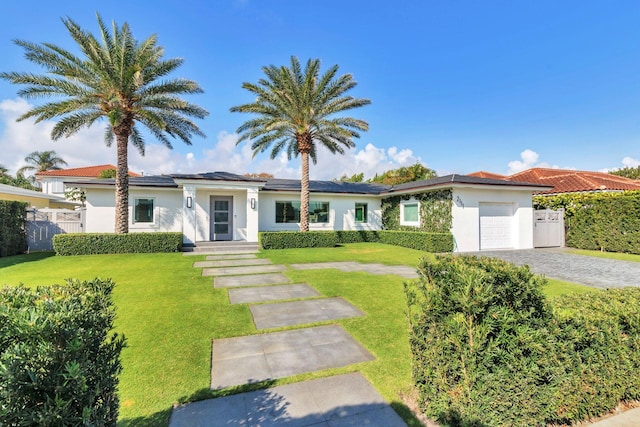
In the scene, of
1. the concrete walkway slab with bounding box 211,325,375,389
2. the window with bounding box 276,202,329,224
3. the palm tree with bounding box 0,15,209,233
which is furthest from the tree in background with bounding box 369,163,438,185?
the concrete walkway slab with bounding box 211,325,375,389

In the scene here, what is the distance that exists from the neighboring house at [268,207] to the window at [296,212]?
0.22 ft

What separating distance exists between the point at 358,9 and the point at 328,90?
4.34 meters

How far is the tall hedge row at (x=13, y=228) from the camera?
492 inches

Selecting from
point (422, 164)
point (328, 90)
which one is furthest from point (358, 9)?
point (422, 164)

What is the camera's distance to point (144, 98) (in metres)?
13.5

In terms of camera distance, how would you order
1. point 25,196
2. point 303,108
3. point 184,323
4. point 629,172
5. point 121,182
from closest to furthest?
point 184,323 → point 121,182 → point 303,108 → point 25,196 → point 629,172

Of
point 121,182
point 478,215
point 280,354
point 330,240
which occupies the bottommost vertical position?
point 280,354

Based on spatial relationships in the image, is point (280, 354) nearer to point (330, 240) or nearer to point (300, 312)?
point (300, 312)

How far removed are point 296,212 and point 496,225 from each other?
12047 mm

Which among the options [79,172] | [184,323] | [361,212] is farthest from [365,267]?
[79,172]

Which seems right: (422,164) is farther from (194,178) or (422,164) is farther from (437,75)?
(194,178)

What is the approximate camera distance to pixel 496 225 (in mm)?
15898

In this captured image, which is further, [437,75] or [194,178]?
[437,75]

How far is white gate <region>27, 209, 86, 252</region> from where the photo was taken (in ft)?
47.1
